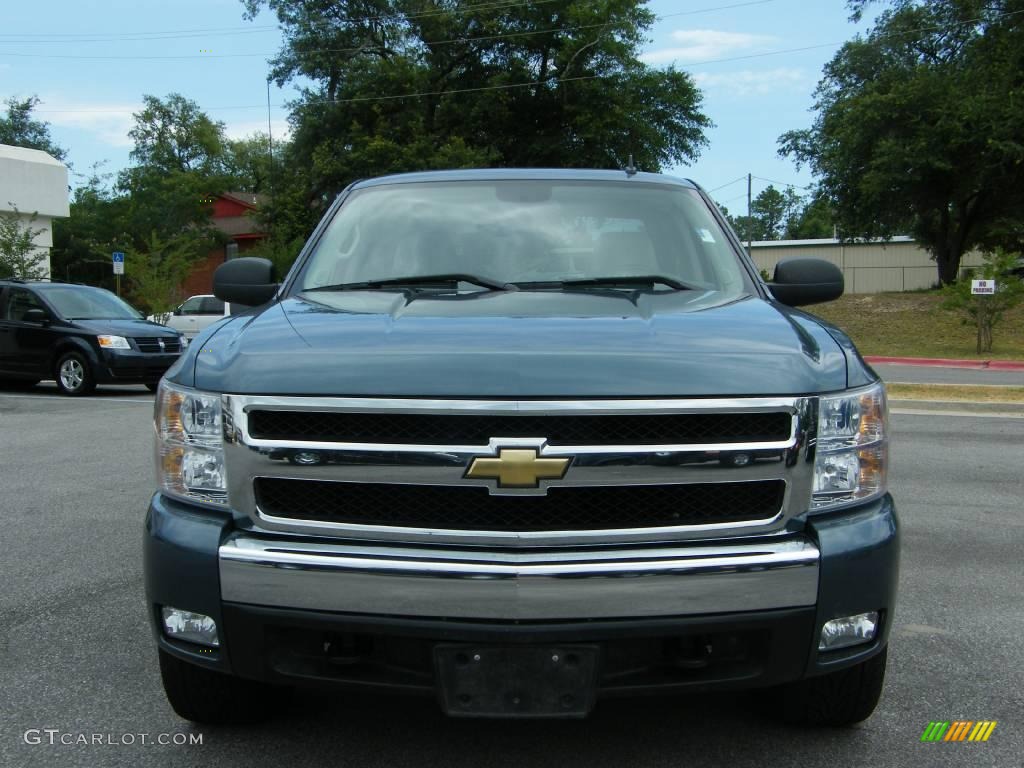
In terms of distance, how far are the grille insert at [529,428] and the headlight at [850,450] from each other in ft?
0.47

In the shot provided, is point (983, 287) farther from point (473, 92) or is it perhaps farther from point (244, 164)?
point (244, 164)

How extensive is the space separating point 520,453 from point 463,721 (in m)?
1.19

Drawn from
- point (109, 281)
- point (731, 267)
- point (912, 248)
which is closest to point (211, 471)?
point (731, 267)

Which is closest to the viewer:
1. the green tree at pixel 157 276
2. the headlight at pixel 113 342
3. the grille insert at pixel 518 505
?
the grille insert at pixel 518 505

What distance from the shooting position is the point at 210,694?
9.90 feet

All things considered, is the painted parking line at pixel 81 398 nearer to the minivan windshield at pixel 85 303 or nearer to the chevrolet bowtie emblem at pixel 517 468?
the minivan windshield at pixel 85 303

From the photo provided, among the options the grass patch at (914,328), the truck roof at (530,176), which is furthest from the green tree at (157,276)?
the truck roof at (530,176)

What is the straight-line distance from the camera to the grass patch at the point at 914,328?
1000 inches

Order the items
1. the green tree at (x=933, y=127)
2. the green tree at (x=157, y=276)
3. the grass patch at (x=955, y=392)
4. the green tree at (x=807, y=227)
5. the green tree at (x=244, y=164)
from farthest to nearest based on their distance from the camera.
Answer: the green tree at (x=807, y=227)
the green tree at (x=244, y=164)
the green tree at (x=933, y=127)
the green tree at (x=157, y=276)
the grass patch at (x=955, y=392)

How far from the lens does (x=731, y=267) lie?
3.90 metres

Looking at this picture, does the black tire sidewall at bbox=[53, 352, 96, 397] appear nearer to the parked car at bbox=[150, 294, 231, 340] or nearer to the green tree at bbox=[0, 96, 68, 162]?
the parked car at bbox=[150, 294, 231, 340]

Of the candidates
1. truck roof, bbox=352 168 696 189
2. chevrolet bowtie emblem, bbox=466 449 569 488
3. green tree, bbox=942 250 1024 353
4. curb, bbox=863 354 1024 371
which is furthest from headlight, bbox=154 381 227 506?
green tree, bbox=942 250 1024 353

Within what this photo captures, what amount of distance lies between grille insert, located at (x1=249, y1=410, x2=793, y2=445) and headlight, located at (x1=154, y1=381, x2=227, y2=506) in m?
0.16

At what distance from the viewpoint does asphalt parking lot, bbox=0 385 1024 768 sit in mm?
3012
